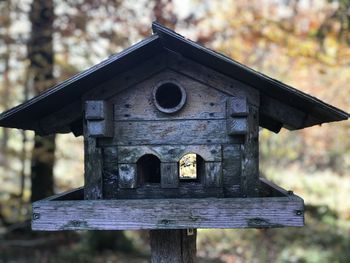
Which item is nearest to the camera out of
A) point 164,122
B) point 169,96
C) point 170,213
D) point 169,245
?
point 170,213

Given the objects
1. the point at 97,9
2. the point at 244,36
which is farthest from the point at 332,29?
the point at 97,9

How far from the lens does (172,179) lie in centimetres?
329

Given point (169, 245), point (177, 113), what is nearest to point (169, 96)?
point (177, 113)

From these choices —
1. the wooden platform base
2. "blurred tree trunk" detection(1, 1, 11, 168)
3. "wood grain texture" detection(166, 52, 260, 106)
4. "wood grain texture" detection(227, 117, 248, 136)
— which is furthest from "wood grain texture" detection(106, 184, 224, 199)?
"blurred tree trunk" detection(1, 1, 11, 168)

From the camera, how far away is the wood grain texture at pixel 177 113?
3.34 meters

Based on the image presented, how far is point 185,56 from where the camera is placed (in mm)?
3318

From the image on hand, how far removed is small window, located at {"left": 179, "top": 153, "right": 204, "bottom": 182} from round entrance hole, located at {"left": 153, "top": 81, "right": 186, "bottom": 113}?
35cm

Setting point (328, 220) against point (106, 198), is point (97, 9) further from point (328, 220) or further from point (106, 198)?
point (328, 220)

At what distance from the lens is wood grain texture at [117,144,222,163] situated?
3.29 meters

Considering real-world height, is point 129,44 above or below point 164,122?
above

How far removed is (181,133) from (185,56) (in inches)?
20.4

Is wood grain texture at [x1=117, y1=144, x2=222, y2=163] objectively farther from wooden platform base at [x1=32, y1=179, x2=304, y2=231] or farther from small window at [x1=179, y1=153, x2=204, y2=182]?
wooden platform base at [x1=32, y1=179, x2=304, y2=231]

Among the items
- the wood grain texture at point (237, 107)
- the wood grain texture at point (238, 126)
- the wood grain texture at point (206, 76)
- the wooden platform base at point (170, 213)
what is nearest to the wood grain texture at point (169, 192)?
the wooden platform base at point (170, 213)

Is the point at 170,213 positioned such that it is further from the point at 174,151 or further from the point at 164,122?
the point at 164,122
